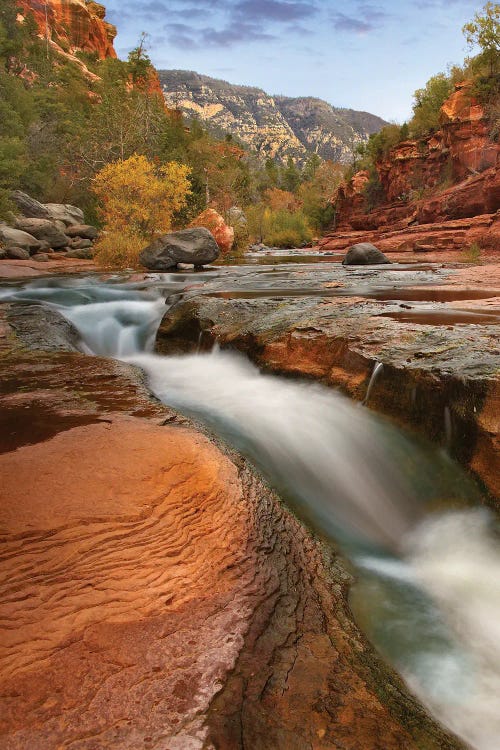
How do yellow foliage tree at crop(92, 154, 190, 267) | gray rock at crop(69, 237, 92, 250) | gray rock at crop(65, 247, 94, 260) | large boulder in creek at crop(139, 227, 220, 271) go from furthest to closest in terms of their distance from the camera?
1. gray rock at crop(69, 237, 92, 250)
2. yellow foliage tree at crop(92, 154, 190, 267)
3. gray rock at crop(65, 247, 94, 260)
4. large boulder in creek at crop(139, 227, 220, 271)

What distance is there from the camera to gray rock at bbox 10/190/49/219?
21.3 meters

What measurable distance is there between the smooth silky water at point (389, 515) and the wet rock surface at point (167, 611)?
0.80 ft

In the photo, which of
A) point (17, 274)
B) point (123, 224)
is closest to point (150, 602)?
point (17, 274)

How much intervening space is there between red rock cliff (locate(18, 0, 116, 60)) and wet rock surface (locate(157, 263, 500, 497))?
267 ft

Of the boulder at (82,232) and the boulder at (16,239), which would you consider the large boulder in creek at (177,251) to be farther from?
the boulder at (82,232)

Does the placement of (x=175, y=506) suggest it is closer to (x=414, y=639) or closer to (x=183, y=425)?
(x=183, y=425)

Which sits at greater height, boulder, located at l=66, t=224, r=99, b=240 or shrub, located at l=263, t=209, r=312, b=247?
shrub, located at l=263, t=209, r=312, b=247

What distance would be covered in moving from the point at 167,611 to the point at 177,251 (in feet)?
53.8

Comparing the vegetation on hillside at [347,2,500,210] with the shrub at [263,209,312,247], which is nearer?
the vegetation on hillside at [347,2,500,210]

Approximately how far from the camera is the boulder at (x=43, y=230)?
19.7m

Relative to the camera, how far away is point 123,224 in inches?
813

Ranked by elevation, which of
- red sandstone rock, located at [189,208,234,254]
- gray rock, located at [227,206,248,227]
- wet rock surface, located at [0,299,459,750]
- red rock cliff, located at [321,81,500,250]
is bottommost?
wet rock surface, located at [0,299,459,750]

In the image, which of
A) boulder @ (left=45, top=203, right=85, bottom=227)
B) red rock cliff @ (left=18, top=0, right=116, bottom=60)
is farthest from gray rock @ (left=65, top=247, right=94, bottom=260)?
red rock cliff @ (left=18, top=0, right=116, bottom=60)

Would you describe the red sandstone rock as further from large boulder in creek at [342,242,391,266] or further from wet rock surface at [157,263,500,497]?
wet rock surface at [157,263,500,497]
